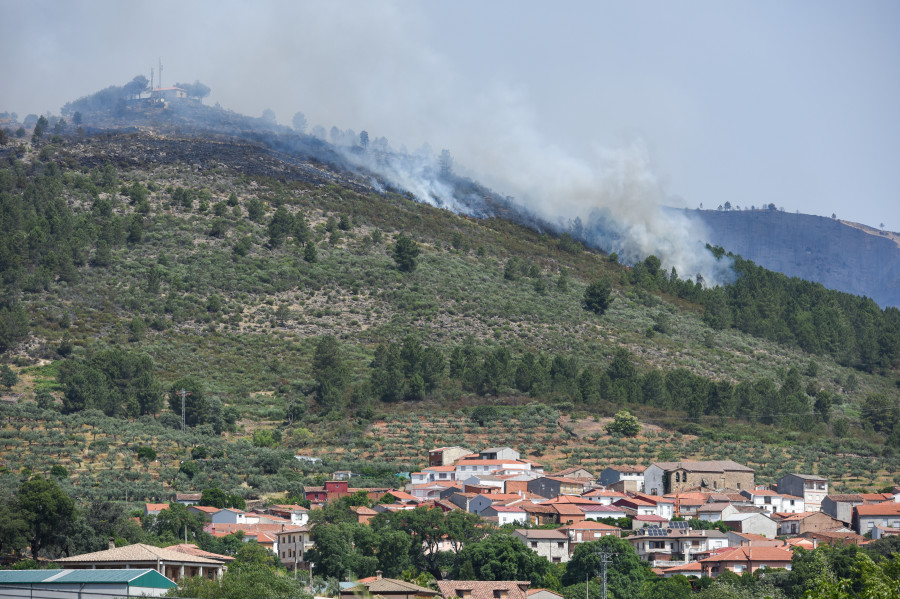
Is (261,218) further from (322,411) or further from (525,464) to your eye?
(525,464)

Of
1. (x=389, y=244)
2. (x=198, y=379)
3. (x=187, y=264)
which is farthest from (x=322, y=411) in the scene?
(x=389, y=244)

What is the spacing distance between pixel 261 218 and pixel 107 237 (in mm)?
19063

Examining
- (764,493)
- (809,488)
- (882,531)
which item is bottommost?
(882,531)

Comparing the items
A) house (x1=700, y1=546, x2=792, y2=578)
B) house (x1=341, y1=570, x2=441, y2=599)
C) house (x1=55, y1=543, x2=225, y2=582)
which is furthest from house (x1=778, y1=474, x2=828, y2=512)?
house (x1=55, y1=543, x2=225, y2=582)

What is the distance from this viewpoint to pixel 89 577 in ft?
136

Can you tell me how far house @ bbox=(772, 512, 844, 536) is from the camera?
76000 millimetres

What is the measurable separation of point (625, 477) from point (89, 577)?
162 feet

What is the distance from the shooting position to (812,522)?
7606 cm

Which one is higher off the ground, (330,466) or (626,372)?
(626,372)

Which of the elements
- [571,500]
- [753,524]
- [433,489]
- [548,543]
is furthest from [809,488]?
[548,543]

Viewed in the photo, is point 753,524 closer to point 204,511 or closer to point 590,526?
point 590,526

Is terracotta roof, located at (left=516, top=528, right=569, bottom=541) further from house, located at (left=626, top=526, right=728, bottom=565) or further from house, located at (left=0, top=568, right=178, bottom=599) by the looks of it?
house, located at (left=0, top=568, right=178, bottom=599)

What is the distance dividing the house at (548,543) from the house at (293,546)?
10.3 m

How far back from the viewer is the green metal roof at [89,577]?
40969 millimetres
